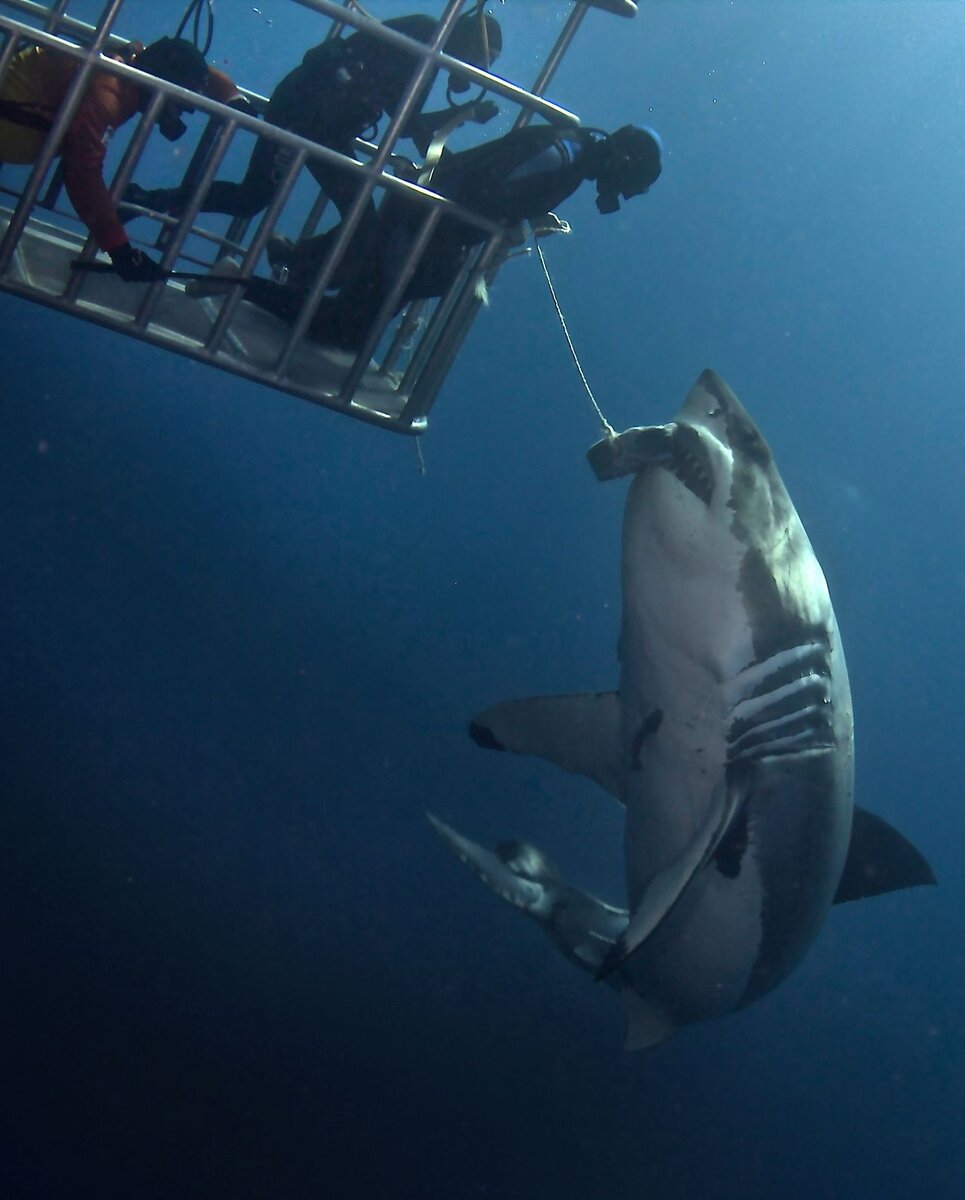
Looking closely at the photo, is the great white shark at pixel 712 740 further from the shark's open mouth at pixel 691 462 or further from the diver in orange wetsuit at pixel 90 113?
the diver in orange wetsuit at pixel 90 113

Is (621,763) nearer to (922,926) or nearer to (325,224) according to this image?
(325,224)

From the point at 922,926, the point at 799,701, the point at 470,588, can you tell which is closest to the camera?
the point at 799,701

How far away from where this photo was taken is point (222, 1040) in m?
5.57

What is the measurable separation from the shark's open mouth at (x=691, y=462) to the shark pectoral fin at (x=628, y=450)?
0.11ft

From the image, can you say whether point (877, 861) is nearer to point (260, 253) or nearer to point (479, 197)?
point (479, 197)

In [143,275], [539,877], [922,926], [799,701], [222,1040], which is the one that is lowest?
[222,1040]

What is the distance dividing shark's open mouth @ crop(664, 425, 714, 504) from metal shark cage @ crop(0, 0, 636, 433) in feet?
2.96

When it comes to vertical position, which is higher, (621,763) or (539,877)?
(621,763)

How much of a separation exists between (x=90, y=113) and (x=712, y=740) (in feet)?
8.87

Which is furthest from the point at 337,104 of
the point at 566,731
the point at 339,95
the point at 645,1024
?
the point at 645,1024

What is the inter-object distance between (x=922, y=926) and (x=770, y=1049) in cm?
253

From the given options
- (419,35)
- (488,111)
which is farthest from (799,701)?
(419,35)

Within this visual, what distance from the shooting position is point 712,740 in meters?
3.03

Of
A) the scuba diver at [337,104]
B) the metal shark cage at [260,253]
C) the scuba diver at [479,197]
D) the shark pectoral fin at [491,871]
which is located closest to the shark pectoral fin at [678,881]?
the shark pectoral fin at [491,871]
